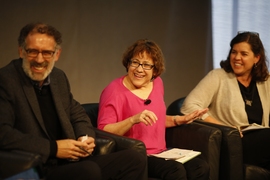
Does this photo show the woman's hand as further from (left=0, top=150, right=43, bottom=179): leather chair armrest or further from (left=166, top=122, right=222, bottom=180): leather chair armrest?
(left=0, top=150, right=43, bottom=179): leather chair armrest

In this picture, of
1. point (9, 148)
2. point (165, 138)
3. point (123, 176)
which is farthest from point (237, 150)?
point (9, 148)

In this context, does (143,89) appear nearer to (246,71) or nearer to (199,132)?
(199,132)

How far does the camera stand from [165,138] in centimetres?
371

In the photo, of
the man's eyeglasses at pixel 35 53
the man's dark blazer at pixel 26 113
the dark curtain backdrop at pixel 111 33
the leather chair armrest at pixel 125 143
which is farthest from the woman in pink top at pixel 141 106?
the dark curtain backdrop at pixel 111 33

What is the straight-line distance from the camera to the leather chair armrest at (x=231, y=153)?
11.3 feet

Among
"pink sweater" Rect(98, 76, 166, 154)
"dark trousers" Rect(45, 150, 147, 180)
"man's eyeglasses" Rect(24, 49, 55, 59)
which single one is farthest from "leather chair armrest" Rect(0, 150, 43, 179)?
"pink sweater" Rect(98, 76, 166, 154)

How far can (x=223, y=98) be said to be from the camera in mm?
3883

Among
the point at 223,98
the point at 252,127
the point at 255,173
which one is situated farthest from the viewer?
the point at 223,98

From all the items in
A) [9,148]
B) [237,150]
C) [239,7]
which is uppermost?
[239,7]

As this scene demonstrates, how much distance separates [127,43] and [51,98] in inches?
75.0

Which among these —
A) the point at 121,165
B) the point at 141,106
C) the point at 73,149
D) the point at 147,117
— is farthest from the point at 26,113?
the point at 141,106

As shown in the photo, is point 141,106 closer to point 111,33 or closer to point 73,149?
point 73,149

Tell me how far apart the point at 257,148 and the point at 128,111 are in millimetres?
990

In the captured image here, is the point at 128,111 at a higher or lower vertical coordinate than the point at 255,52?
lower
